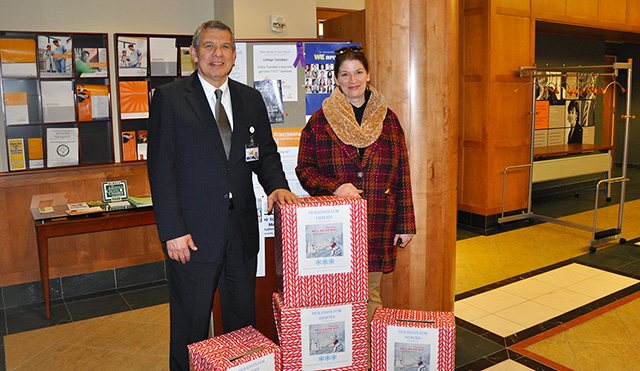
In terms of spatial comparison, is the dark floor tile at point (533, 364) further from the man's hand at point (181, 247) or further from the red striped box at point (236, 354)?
the man's hand at point (181, 247)

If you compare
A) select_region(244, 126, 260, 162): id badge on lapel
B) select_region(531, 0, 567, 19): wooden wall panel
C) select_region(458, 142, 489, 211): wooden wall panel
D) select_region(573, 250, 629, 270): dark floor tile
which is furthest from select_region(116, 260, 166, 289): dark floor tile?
select_region(531, 0, 567, 19): wooden wall panel

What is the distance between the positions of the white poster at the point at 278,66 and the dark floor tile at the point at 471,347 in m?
1.92

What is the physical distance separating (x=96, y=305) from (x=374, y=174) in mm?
2892

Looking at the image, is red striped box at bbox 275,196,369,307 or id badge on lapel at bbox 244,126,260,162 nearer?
red striped box at bbox 275,196,369,307

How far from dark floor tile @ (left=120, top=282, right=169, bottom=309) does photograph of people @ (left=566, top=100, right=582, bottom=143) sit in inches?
250

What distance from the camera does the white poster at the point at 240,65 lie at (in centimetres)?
302

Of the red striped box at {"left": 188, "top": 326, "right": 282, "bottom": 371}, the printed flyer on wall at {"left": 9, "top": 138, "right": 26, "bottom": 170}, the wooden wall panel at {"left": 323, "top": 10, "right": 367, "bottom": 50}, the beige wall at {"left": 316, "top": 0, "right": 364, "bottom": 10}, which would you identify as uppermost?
the beige wall at {"left": 316, "top": 0, "right": 364, "bottom": 10}

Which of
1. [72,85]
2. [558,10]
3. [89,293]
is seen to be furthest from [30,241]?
[558,10]

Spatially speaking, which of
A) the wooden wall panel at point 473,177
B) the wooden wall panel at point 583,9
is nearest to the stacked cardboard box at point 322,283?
the wooden wall panel at point 473,177

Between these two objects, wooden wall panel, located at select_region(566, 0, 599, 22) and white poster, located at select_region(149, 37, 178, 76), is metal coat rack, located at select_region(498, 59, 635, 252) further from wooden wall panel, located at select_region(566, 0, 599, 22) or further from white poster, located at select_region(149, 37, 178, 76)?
white poster, located at select_region(149, 37, 178, 76)

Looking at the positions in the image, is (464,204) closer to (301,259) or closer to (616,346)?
(616,346)

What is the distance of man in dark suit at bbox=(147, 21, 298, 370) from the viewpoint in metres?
2.29

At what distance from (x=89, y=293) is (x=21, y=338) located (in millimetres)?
930

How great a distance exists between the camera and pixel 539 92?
750 centimetres
